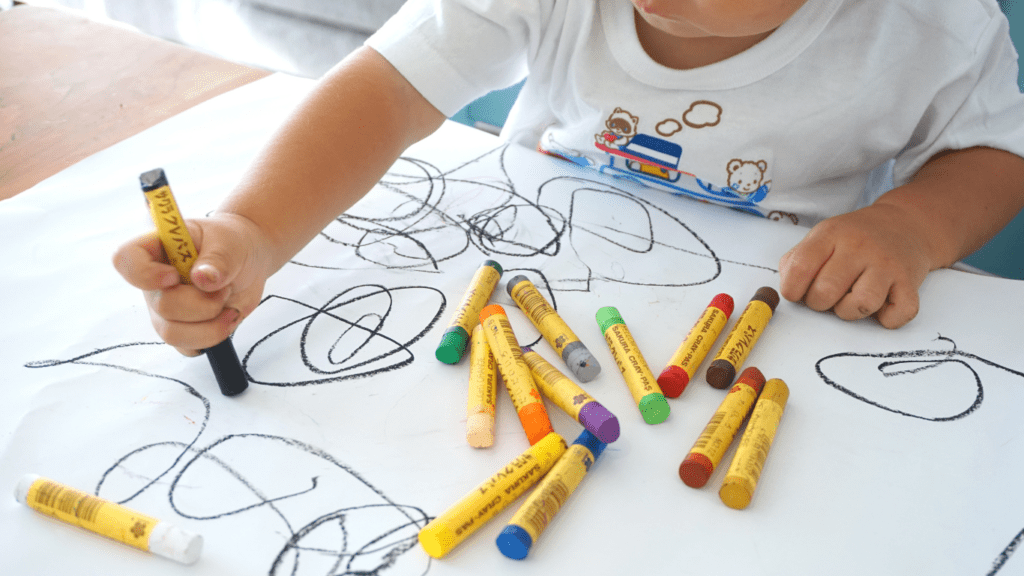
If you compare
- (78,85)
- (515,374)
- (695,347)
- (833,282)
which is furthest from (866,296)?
(78,85)

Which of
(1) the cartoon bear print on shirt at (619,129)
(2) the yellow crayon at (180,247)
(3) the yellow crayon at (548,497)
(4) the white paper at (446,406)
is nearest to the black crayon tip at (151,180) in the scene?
(2) the yellow crayon at (180,247)

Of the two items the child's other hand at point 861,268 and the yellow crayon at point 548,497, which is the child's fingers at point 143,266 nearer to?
the yellow crayon at point 548,497

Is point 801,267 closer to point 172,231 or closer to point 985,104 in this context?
point 985,104

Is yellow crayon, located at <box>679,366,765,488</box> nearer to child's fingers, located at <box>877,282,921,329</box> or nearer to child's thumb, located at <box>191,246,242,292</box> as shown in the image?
child's fingers, located at <box>877,282,921,329</box>

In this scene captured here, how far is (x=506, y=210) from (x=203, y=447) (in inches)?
11.2

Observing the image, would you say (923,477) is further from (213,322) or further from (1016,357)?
(213,322)

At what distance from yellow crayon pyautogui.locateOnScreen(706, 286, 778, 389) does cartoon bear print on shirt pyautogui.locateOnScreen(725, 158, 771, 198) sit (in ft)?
0.45

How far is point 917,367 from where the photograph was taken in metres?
0.41

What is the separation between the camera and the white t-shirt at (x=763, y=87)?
1.63 ft

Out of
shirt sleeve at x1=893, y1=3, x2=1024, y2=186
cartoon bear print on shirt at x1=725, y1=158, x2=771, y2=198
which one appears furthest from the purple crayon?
shirt sleeve at x1=893, y1=3, x2=1024, y2=186

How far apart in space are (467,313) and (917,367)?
27cm

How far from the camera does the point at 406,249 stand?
19.6 inches

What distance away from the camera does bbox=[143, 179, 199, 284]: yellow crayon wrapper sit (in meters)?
0.32

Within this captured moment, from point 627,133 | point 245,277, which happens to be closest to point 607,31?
point 627,133
